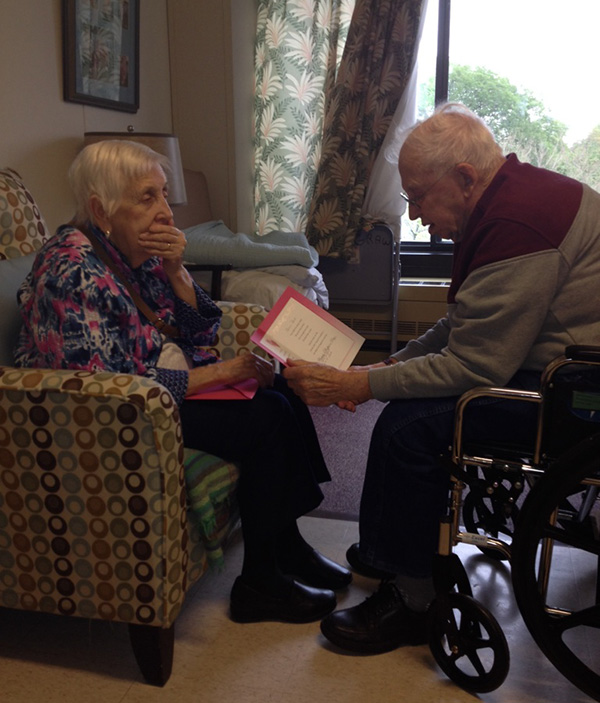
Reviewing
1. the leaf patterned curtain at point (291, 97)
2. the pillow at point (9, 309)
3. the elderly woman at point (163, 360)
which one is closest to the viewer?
the elderly woman at point (163, 360)

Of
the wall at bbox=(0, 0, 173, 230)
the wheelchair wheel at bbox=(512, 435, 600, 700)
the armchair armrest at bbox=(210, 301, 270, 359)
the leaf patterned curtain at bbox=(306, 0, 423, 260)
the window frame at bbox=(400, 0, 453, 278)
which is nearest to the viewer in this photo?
the wheelchair wheel at bbox=(512, 435, 600, 700)

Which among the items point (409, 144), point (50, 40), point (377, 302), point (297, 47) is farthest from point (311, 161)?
point (409, 144)

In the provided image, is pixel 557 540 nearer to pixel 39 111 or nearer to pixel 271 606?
pixel 271 606

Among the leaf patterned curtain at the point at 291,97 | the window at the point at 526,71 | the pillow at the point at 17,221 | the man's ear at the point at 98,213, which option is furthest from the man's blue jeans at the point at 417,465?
the window at the point at 526,71

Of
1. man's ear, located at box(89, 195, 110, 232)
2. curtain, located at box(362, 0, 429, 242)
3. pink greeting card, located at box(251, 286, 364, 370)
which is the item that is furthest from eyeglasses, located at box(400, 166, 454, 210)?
curtain, located at box(362, 0, 429, 242)

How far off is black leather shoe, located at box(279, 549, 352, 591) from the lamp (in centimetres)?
163

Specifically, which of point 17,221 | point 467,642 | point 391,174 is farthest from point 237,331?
point 391,174

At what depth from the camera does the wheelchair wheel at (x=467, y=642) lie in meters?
1.32

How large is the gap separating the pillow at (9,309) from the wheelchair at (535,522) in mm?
947

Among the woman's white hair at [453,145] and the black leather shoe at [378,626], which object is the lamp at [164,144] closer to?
the woman's white hair at [453,145]

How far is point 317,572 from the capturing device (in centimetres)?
174

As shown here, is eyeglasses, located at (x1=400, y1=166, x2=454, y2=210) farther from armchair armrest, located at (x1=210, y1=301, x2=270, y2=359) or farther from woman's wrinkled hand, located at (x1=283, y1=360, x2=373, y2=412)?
armchair armrest, located at (x1=210, y1=301, x2=270, y2=359)

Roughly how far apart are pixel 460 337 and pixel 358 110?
2.42 m

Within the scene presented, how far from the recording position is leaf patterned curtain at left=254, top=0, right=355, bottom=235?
3564 millimetres
